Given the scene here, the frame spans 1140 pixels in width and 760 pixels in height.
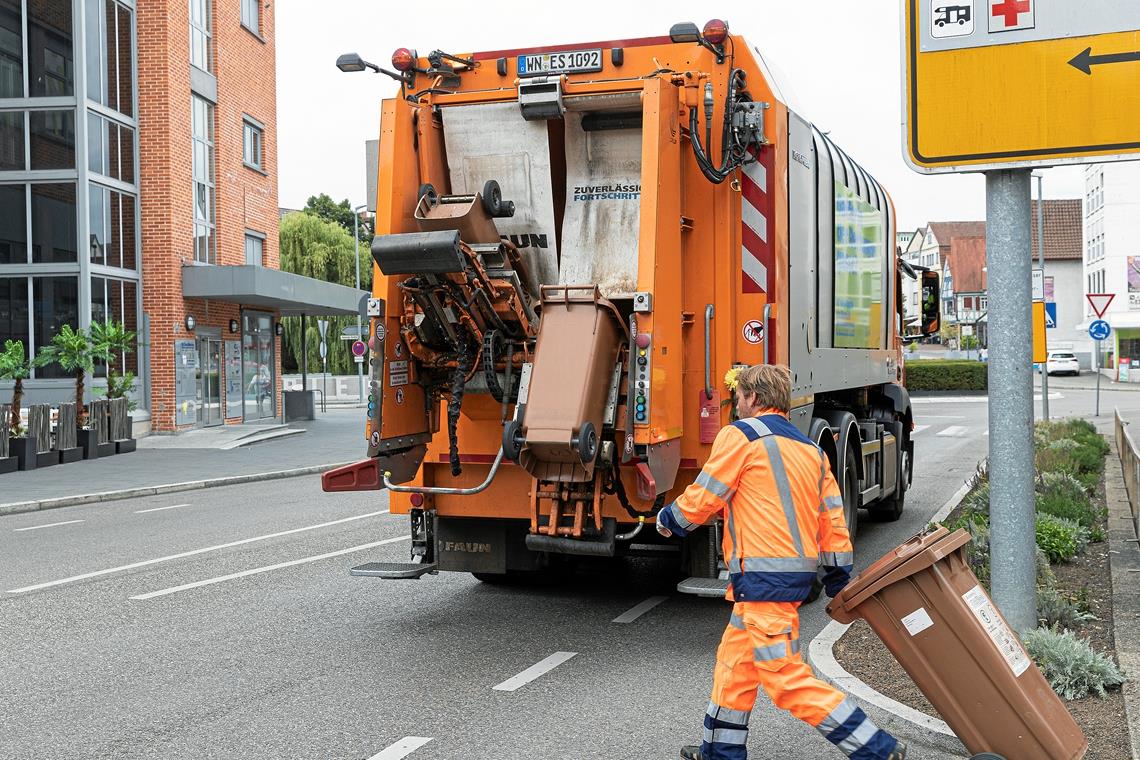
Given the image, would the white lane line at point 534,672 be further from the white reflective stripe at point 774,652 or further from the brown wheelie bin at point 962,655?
the brown wheelie bin at point 962,655

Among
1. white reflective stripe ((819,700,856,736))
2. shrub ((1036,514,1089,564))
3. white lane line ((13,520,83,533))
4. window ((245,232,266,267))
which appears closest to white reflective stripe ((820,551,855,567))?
white reflective stripe ((819,700,856,736))

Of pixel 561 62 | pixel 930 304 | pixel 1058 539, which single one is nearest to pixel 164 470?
pixel 930 304

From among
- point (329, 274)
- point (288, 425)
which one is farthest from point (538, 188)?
point (329, 274)

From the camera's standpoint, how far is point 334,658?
6289mm

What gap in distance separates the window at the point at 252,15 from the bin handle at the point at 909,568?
92.6 ft

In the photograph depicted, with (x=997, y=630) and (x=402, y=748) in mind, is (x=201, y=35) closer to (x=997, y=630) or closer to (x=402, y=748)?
(x=402, y=748)

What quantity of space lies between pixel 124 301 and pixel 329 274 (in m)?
28.7

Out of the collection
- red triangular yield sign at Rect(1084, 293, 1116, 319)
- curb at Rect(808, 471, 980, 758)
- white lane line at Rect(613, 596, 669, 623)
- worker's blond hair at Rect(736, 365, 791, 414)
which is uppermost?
red triangular yield sign at Rect(1084, 293, 1116, 319)

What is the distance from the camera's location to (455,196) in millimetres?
6688

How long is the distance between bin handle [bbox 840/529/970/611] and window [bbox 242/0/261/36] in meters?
28.2

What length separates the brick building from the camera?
75.6 ft

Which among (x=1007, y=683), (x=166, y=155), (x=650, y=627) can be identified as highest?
(x=166, y=155)

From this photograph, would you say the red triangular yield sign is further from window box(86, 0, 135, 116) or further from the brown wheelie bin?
the brown wheelie bin

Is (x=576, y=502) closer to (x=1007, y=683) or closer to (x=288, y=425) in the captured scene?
(x=1007, y=683)
